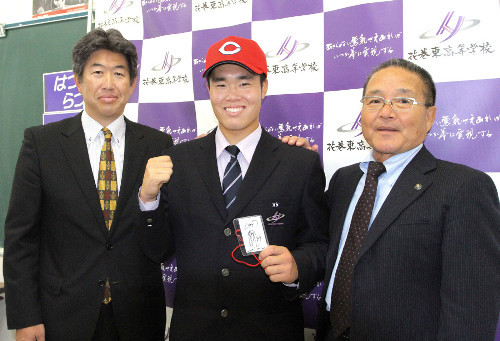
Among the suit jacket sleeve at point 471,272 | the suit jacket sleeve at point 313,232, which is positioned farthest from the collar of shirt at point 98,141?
the suit jacket sleeve at point 471,272

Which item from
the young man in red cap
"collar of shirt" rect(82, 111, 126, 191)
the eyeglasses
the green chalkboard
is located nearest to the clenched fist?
the young man in red cap

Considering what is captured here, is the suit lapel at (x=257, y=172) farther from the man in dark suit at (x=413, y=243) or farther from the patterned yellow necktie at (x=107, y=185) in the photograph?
the patterned yellow necktie at (x=107, y=185)

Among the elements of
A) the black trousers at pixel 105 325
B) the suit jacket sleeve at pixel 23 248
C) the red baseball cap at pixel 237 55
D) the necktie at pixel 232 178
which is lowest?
the black trousers at pixel 105 325

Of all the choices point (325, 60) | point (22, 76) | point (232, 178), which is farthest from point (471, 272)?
point (22, 76)

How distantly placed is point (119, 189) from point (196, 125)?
932 mm

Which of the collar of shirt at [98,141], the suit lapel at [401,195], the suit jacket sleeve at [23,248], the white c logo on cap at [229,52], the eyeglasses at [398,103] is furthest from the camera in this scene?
the collar of shirt at [98,141]

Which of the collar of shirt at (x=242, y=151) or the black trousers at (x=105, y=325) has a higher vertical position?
the collar of shirt at (x=242, y=151)

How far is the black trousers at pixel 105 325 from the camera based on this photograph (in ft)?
6.15

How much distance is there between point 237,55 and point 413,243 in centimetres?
101

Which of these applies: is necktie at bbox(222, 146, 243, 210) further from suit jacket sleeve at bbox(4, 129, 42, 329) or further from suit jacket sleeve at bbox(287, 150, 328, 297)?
suit jacket sleeve at bbox(4, 129, 42, 329)

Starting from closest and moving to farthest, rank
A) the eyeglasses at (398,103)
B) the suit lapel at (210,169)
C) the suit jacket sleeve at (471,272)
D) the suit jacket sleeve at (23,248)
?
the suit jacket sleeve at (471,272)
the eyeglasses at (398,103)
the suit lapel at (210,169)
the suit jacket sleeve at (23,248)

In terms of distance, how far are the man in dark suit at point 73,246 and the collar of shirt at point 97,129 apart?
26mm

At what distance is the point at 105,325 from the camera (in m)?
1.88

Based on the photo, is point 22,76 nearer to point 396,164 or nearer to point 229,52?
point 229,52
